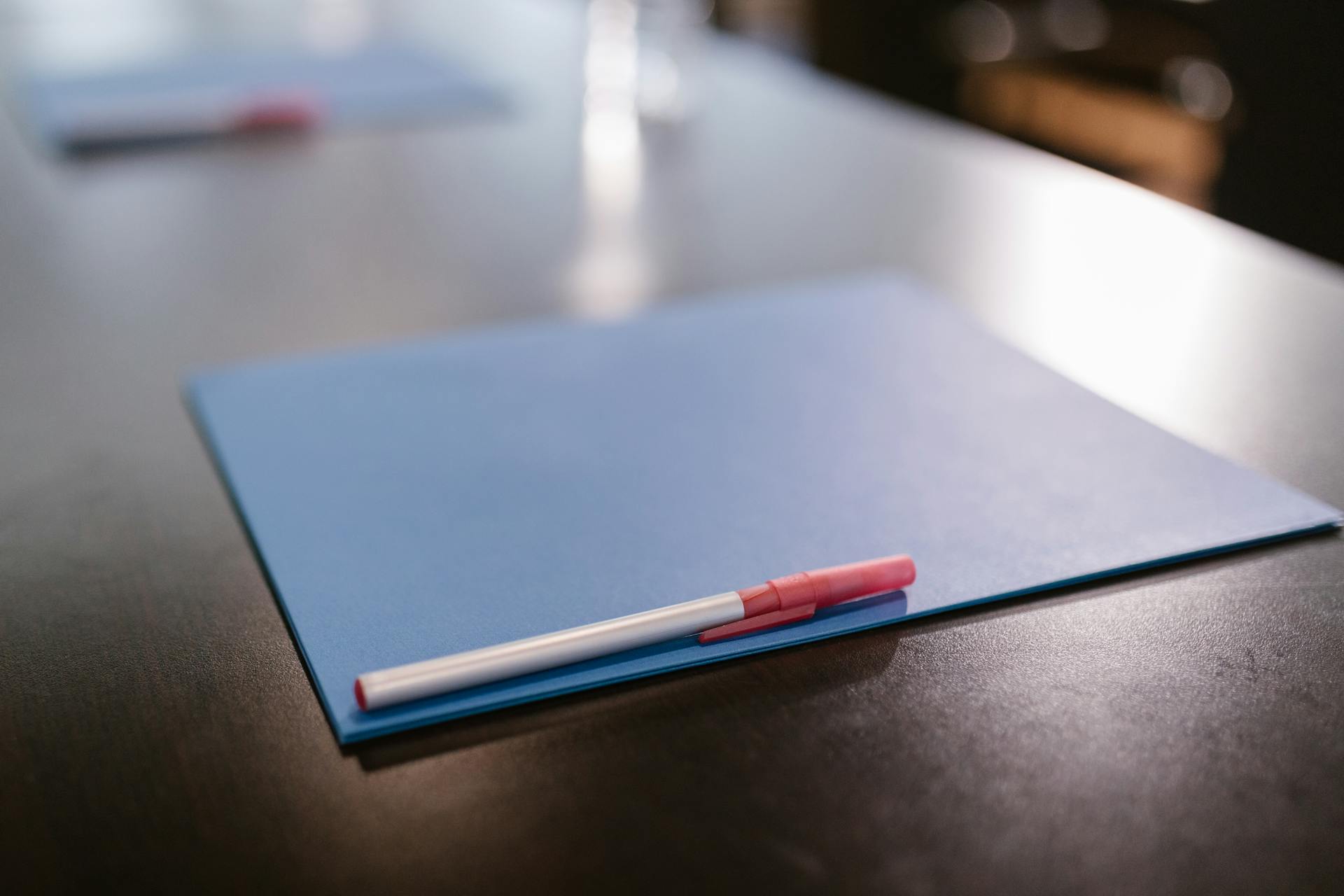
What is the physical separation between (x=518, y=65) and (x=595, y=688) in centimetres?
119

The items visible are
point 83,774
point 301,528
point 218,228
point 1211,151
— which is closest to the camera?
point 83,774

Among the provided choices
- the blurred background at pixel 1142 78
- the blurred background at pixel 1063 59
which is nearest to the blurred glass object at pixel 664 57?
the blurred background at pixel 1063 59

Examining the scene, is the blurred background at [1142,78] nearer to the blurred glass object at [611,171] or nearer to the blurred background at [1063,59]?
the blurred background at [1063,59]

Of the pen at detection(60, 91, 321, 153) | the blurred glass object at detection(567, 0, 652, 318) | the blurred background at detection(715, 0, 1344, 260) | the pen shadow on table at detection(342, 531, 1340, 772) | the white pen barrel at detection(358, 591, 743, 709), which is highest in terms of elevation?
the pen at detection(60, 91, 321, 153)

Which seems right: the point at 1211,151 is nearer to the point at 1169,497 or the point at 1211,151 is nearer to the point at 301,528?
the point at 1169,497

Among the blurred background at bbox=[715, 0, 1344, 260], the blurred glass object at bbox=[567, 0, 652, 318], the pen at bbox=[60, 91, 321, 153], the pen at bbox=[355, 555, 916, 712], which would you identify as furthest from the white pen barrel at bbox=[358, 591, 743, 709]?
the blurred background at bbox=[715, 0, 1344, 260]

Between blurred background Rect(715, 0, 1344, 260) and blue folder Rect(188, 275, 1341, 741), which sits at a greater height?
blue folder Rect(188, 275, 1341, 741)

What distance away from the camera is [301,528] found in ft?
1.90

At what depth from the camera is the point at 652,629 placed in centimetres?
49

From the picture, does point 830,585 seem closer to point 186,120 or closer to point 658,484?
point 658,484

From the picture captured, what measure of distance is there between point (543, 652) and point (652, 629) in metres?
0.04

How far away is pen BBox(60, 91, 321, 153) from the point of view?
1.19 meters

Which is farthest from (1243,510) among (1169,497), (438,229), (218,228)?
(218,228)

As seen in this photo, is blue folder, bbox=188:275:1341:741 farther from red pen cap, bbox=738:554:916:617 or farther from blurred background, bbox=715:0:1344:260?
blurred background, bbox=715:0:1344:260
